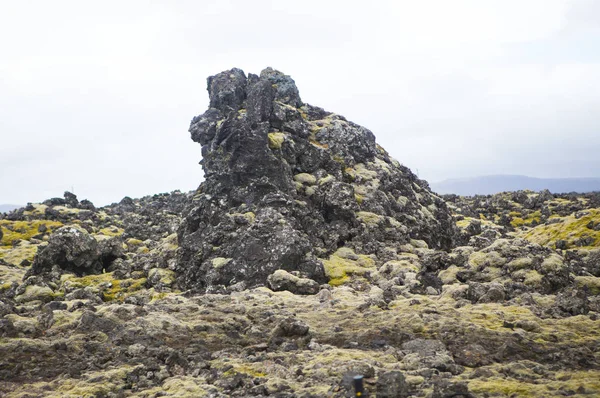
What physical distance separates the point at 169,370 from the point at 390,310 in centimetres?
1157

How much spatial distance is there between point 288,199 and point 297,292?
1154cm

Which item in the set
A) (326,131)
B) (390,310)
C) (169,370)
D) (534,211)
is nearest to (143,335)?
(169,370)

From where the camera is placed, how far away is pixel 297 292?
3127 centimetres

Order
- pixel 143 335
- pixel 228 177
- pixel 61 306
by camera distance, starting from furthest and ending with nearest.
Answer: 1. pixel 228 177
2. pixel 61 306
3. pixel 143 335

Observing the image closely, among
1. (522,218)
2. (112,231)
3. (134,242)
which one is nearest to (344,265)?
(134,242)

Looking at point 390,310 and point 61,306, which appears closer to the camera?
point 390,310

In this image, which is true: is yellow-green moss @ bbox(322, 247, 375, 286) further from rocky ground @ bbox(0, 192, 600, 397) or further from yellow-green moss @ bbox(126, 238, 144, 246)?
yellow-green moss @ bbox(126, 238, 144, 246)

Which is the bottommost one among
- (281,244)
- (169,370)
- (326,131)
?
(169,370)

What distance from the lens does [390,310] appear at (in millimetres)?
24000

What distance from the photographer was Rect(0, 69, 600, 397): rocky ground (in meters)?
16.4

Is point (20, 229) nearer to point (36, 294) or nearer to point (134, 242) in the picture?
point (134, 242)

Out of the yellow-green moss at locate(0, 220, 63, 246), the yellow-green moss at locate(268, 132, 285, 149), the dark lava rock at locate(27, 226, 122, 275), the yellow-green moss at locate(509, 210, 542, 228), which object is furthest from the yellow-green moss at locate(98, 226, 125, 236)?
the yellow-green moss at locate(509, 210, 542, 228)

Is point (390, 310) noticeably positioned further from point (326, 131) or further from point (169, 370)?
point (326, 131)

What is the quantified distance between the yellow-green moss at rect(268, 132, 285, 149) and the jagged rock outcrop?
0.11 metres
